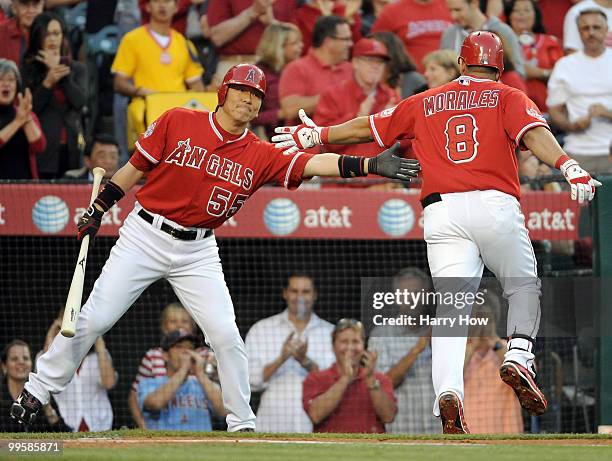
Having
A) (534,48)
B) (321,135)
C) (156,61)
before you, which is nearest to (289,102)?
(156,61)

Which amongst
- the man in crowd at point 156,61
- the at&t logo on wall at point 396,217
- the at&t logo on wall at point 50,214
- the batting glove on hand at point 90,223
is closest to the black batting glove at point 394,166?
the batting glove on hand at point 90,223

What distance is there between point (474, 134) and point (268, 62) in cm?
418

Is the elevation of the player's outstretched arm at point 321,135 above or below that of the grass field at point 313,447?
above

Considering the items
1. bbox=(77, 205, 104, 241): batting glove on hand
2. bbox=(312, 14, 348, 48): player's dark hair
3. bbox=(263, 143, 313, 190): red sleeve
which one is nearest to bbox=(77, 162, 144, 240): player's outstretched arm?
bbox=(77, 205, 104, 241): batting glove on hand

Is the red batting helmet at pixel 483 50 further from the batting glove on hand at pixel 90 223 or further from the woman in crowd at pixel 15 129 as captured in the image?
the woman in crowd at pixel 15 129

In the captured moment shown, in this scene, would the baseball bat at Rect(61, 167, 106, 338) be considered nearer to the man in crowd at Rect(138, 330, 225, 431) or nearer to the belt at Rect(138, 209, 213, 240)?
the belt at Rect(138, 209, 213, 240)

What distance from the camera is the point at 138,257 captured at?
6.93 metres

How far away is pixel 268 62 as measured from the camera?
1030cm

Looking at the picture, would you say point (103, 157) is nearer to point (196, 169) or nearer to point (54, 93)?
point (54, 93)

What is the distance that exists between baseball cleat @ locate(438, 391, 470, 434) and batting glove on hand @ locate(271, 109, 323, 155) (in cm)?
181

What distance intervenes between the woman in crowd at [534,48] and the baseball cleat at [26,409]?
5804 millimetres

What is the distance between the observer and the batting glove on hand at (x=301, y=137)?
23.6ft

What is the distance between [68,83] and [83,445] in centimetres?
455

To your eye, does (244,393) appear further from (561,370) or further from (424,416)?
(561,370)
